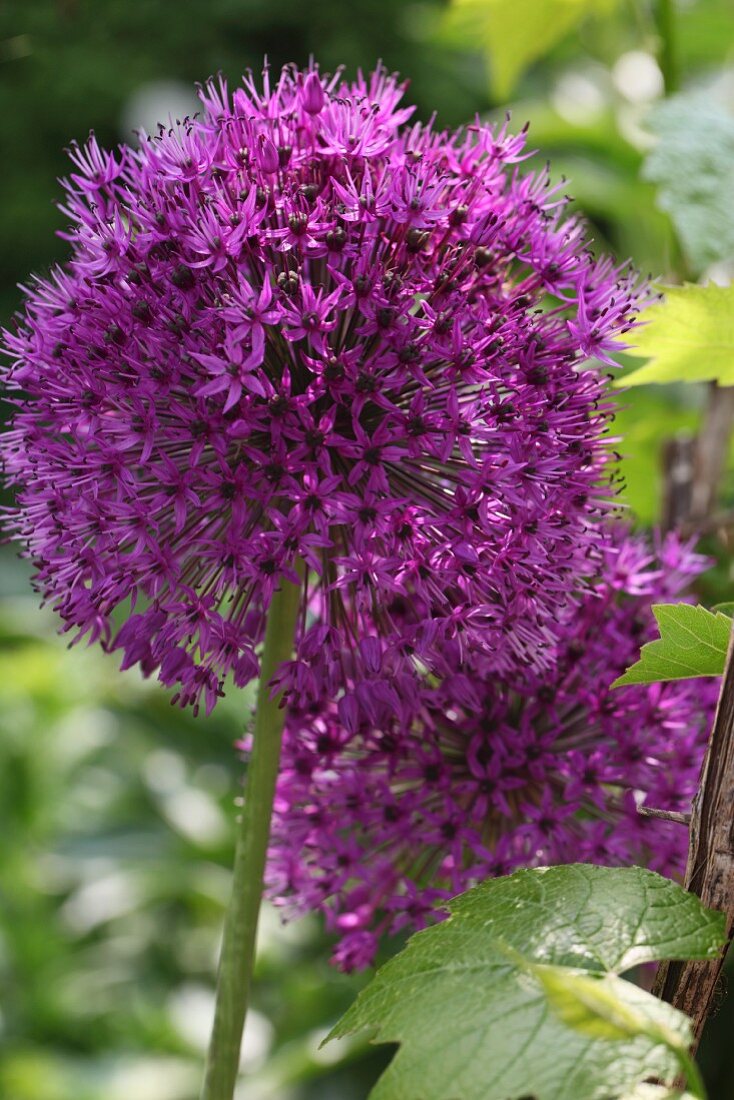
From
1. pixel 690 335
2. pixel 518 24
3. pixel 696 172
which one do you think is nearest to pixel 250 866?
pixel 690 335

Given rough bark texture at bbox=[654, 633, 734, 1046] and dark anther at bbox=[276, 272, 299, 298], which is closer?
rough bark texture at bbox=[654, 633, 734, 1046]

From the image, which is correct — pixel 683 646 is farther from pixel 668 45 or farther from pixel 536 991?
pixel 668 45

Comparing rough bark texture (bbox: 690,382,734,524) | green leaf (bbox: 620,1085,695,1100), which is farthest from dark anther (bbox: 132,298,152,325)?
rough bark texture (bbox: 690,382,734,524)

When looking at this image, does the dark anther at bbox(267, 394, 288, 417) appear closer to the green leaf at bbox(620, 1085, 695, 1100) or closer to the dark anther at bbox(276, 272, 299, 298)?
the dark anther at bbox(276, 272, 299, 298)

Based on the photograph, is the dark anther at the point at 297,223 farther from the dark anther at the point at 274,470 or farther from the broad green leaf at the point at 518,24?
the broad green leaf at the point at 518,24

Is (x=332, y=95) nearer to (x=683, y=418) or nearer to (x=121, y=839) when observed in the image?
(x=683, y=418)

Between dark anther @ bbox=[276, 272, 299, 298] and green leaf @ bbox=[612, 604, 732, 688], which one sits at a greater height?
dark anther @ bbox=[276, 272, 299, 298]

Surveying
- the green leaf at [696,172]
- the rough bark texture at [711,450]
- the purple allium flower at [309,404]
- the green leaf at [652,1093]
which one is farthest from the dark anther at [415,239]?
the rough bark texture at [711,450]
